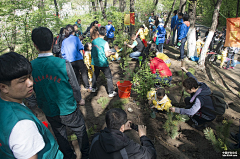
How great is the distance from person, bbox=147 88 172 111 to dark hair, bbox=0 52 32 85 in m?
2.91

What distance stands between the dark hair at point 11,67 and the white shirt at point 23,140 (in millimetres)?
340

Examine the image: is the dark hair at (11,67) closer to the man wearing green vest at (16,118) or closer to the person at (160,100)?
the man wearing green vest at (16,118)

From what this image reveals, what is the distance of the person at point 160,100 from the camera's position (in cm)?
349

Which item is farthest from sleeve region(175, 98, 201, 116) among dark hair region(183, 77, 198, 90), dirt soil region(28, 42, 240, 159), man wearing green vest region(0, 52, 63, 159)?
man wearing green vest region(0, 52, 63, 159)

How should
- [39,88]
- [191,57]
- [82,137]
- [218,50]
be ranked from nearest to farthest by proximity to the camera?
1. [39,88]
2. [82,137]
3. [191,57]
4. [218,50]

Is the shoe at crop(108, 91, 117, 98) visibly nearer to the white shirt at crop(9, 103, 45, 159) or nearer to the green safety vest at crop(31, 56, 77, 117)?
the green safety vest at crop(31, 56, 77, 117)

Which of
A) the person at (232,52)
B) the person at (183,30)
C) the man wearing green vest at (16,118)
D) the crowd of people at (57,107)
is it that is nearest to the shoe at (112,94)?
the crowd of people at (57,107)

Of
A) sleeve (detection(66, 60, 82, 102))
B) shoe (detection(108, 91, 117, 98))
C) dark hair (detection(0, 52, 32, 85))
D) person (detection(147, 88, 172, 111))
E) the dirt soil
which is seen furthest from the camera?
shoe (detection(108, 91, 117, 98))

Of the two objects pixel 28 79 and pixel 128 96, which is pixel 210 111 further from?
pixel 28 79

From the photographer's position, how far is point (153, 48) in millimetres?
5031

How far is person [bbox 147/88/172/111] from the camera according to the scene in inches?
137

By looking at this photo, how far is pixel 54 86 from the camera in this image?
199cm

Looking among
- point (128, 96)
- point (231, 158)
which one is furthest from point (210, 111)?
point (128, 96)

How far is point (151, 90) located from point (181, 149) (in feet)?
4.89
